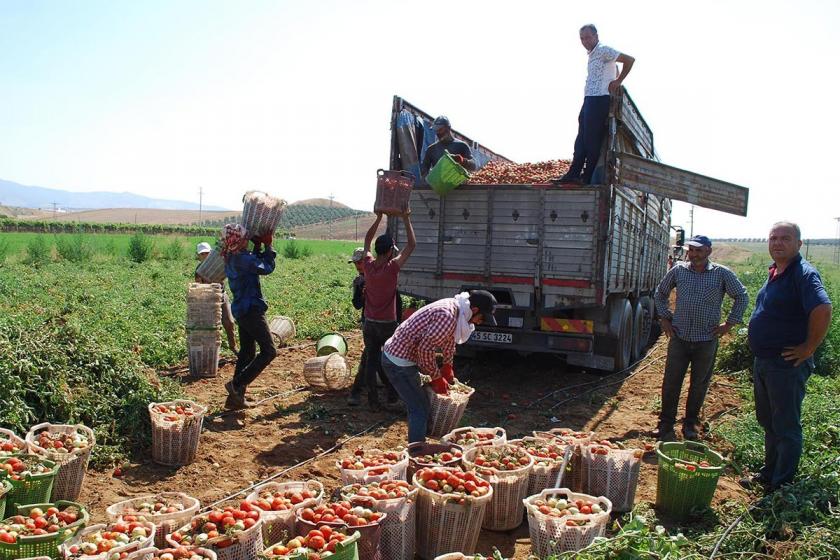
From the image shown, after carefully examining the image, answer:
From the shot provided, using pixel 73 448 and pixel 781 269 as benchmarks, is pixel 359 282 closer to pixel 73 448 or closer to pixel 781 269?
pixel 73 448

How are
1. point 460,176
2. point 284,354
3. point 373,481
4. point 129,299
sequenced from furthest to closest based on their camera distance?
point 129,299 → point 284,354 → point 460,176 → point 373,481

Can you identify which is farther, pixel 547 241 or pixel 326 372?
pixel 547 241

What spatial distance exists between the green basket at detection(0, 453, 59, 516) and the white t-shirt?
7150 mm

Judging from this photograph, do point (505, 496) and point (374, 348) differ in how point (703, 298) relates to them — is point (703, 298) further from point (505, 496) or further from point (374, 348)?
point (374, 348)

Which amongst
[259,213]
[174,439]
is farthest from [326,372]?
[174,439]

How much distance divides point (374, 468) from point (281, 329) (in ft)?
22.2

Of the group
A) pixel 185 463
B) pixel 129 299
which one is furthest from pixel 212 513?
pixel 129 299

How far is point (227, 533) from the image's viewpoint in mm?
3363

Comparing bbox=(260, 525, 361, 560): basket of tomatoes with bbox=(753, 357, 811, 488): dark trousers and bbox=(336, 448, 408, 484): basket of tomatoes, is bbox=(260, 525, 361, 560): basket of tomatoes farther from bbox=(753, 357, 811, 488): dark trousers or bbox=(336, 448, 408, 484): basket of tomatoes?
bbox=(753, 357, 811, 488): dark trousers

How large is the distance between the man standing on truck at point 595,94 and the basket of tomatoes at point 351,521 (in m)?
5.76

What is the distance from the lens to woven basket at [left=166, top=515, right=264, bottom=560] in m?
3.31

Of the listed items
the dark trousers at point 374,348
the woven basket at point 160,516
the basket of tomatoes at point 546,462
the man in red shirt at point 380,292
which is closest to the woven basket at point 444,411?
the dark trousers at point 374,348

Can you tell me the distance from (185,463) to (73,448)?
1.10m

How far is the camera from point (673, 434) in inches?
271
